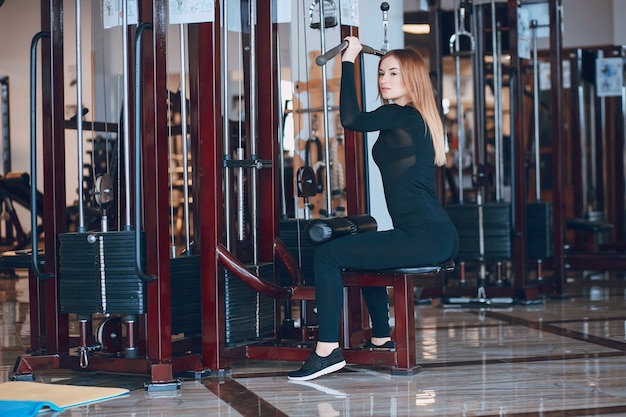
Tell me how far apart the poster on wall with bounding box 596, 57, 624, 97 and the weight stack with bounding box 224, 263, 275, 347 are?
5.53 m

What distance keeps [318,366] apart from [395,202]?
674mm

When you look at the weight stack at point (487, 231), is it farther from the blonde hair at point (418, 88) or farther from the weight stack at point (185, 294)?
the weight stack at point (185, 294)

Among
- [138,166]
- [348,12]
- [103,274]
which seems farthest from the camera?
[348,12]

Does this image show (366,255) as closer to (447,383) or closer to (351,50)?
(447,383)

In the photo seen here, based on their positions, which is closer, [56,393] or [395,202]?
[56,393]

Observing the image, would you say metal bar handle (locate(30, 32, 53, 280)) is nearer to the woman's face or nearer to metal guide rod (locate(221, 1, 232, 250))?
metal guide rod (locate(221, 1, 232, 250))

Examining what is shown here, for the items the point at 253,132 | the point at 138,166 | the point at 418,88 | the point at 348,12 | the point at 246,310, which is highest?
the point at 348,12

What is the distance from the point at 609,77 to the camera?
8523 millimetres

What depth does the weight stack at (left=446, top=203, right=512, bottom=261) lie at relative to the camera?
19.6 feet

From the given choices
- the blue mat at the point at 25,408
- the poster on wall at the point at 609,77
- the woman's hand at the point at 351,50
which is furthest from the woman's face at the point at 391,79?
the poster on wall at the point at 609,77

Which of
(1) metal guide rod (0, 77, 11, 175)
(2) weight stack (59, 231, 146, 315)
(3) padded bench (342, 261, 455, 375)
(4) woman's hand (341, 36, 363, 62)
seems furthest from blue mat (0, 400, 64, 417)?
(1) metal guide rod (0, 77, 11, 175)

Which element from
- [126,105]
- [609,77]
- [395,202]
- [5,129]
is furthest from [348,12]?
[5,129]

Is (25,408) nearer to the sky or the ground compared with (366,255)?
Answer: nearer to the ground

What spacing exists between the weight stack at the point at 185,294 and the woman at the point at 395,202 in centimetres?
47
